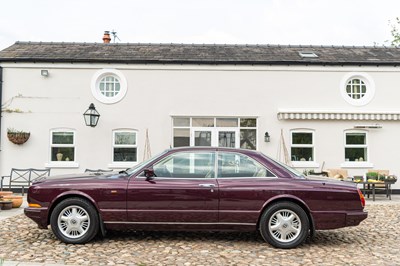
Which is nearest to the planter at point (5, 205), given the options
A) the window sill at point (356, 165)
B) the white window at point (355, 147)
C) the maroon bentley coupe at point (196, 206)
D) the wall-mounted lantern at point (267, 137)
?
the maroon bentley coupe at point (196, 206)

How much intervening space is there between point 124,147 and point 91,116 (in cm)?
174

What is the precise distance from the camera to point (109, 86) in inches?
575

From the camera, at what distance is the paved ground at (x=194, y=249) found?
530cm

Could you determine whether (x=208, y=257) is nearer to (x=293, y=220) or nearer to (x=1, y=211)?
(x=293, y=220)

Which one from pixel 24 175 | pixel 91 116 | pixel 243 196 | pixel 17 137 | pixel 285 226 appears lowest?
pixel 285 226

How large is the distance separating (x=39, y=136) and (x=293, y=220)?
447 inches

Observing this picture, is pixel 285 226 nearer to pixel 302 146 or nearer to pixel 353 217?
pixel 353 217

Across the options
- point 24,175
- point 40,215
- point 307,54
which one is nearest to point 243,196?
point 40,215

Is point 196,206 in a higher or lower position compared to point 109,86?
lower

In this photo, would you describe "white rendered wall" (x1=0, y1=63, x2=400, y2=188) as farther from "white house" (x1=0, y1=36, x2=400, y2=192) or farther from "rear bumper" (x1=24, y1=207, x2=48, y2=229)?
"rear bumper" (x1=24, y1=207, x2=48, y2=229)

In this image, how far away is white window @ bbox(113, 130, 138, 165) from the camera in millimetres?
14297

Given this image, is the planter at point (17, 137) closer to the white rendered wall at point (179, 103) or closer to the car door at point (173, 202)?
the white rendered wall at point (179, 103)

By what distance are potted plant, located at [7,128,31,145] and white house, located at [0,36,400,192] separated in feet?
0.80

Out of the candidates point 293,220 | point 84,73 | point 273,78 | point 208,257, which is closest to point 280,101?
point 273,78
